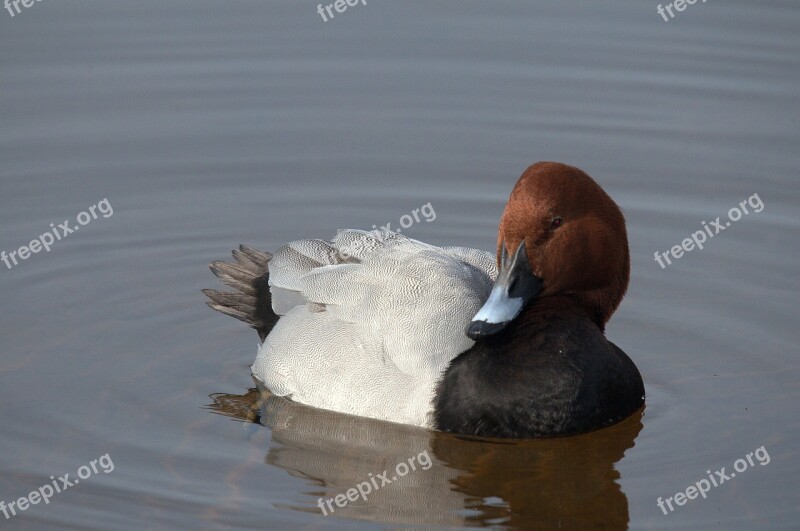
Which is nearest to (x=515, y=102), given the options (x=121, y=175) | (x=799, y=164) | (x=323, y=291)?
(x=799, y=164)

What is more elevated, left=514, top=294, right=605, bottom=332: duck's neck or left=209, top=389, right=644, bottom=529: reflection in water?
left=514, top=294, right=605, bottom=332: duck's neck

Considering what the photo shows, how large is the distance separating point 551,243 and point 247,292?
188 cm

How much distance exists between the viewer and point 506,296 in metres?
6.00

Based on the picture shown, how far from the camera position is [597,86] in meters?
10.2
